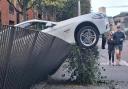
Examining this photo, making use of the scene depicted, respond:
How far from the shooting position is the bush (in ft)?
41.5

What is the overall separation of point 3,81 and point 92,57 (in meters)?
5.50

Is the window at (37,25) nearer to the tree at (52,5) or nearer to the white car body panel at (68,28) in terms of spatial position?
the white car body panel at (68,28)

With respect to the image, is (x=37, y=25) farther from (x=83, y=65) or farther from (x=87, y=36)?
(x=83, y=65)

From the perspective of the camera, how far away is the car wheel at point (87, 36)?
14.0m

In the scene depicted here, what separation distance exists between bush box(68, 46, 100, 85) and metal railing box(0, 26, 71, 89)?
694 millimetres

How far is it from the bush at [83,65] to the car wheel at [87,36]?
107 cm

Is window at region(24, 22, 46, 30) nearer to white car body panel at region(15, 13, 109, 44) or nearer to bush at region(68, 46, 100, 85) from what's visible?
white car body panel at region(15, 13, 109, 44)

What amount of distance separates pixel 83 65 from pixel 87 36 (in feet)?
5.59

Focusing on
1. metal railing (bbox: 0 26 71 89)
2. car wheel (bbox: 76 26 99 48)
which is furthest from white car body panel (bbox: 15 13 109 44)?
metal railing (bbox: 0 26 71 89)

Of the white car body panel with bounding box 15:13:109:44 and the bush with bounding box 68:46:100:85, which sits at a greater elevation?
the white car body panel with bounding box 15:13:109:44

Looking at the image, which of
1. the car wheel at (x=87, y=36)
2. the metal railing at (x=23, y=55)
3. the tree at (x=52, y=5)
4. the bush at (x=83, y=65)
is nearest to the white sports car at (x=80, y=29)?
the car wheel at (x=87, y=36)

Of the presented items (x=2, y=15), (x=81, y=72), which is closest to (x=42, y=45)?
(x=81, y=72)

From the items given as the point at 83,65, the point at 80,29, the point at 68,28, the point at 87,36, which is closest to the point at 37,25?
the point at 68,28

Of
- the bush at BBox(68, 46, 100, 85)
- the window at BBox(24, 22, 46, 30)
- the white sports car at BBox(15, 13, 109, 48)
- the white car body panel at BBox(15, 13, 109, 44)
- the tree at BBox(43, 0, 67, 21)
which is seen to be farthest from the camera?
the tree at BBox(43, 0, 67, 21)
